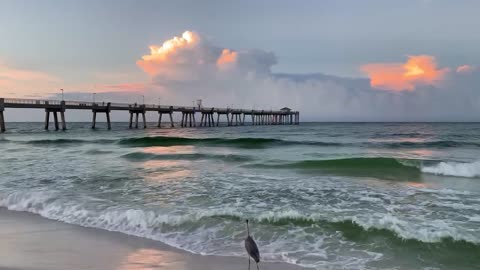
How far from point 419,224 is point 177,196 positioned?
5.36 metres

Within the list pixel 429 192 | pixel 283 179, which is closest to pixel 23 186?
pixel 283 179

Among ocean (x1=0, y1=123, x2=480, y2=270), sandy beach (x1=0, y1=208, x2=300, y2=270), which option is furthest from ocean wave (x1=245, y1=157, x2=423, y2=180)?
sandy beach (x1=0, y1=208, x2=300, y2=270)

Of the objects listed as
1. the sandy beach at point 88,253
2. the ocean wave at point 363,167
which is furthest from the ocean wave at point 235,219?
the ocean wave at point 363,167

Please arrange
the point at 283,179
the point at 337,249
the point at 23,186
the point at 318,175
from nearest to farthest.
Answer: the point at 337,249
the point at 23,186
the point at 283,179
the point at 318,175

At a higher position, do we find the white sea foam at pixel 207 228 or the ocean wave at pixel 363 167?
the white sea foam at pixel 207 228

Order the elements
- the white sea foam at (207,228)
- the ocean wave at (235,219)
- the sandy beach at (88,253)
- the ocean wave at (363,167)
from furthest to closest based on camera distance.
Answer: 1. the ocean wave at (363,167)
2. the ocean wave at (235,219)
3. the white sea foam at (207,228)
4. the sandy beach at (88,253)

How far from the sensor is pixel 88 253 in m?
5.61

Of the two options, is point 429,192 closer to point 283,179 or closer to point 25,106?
point 283,179

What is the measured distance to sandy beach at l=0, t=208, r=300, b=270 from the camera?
505 cm

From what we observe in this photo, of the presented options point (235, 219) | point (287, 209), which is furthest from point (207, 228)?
point (287, 209)

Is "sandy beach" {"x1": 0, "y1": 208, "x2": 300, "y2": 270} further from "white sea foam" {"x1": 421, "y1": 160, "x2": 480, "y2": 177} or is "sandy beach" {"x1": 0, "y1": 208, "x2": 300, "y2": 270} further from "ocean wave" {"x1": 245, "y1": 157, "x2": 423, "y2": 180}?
"white sea foam" {"x1": 421, "y1": 160, "x2": 480, "y2": 177}

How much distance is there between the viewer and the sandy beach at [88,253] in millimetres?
5051

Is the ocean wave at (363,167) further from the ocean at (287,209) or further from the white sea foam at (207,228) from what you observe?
the white sea foam at (207,228)

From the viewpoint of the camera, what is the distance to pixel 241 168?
16.1 metres
